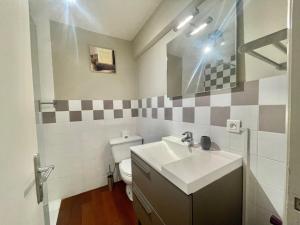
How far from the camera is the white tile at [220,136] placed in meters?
0.93

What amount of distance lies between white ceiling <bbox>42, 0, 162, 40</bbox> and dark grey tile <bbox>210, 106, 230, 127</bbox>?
122 cm

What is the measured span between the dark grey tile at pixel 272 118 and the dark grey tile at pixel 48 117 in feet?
6.44

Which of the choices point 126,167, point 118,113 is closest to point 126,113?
point 118,113

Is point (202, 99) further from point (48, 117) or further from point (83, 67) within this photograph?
point (48, 117)

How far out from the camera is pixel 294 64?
1.01 feet

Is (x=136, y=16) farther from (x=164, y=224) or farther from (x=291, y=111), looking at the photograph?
(x=164, y=224)

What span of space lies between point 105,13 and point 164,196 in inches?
72.2

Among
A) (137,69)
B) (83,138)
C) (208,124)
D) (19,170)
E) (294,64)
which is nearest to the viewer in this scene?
(294,64)

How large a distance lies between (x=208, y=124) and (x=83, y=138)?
1.55m

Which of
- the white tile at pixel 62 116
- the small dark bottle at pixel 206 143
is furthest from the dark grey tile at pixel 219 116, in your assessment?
the white tile at pixel 62 116

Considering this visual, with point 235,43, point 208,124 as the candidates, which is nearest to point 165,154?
point 208,124

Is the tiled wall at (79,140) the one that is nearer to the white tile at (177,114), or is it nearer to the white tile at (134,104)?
the white tile at (134,104)

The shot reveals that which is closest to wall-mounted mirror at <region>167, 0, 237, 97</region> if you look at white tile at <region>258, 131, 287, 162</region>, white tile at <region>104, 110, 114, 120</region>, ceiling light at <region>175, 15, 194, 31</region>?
ceiling light at <region>175, 15, 194, 31</region>

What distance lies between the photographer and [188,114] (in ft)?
4.03
